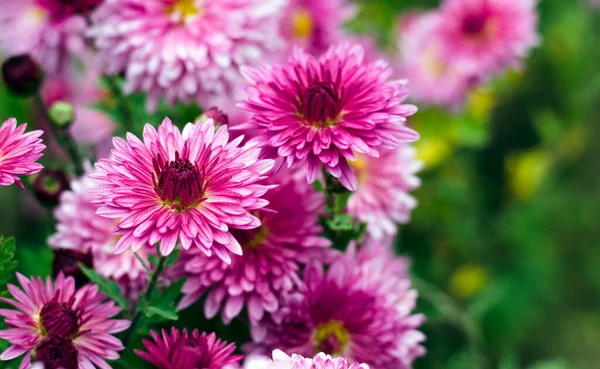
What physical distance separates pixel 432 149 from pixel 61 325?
64 centimetres

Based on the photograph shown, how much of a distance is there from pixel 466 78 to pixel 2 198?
57 cm

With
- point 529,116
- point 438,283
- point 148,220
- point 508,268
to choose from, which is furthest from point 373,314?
point 529,116

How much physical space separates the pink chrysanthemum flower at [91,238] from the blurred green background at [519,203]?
290 millimetres

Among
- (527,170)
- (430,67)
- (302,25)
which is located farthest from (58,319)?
(527,170)

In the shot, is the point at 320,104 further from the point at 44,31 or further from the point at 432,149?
the point at 432,149

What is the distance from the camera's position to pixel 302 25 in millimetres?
829

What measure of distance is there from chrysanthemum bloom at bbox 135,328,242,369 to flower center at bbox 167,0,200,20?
1.00ft

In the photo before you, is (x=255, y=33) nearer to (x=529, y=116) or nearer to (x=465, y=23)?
(x=465, y=23)

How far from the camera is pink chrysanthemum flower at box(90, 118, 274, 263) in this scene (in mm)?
430

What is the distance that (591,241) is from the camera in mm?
1161

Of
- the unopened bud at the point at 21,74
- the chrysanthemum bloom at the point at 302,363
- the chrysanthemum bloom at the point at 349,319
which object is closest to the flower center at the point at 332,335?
the chrysanthemum bloom at the point at 349,319

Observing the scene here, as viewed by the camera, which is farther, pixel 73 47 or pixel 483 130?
pixel 483 130

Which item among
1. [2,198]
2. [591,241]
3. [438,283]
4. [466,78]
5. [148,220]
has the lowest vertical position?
[148,220]

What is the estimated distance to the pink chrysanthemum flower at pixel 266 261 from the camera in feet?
1.67
